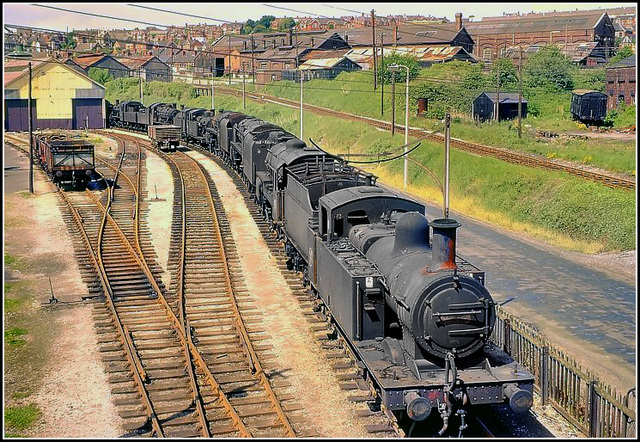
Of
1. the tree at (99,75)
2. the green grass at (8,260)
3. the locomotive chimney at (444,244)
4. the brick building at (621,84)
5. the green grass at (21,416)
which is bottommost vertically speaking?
the green grass at (21,416)

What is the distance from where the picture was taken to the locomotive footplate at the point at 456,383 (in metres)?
11.8

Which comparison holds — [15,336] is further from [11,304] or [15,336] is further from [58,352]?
[11,304]

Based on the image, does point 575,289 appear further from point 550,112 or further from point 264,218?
point 550,112

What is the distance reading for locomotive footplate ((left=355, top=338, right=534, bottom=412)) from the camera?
11.8 m

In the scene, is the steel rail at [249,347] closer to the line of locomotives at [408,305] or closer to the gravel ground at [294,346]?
the gravel ground at [294,346]

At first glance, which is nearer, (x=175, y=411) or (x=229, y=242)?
(x=175, y=411)

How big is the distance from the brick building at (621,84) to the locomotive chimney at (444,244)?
5405cm

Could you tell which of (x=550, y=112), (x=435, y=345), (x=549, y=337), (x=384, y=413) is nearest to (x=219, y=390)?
(x=384, y=413)

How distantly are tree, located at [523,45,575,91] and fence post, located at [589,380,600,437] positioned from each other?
199 feet

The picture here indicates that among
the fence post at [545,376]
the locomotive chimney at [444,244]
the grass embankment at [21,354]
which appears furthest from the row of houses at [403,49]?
the locomotive chimney at [444,244]

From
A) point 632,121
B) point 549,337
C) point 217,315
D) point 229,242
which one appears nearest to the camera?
point 549,337

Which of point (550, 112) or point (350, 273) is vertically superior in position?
point (550, 112)

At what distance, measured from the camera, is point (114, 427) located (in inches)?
517

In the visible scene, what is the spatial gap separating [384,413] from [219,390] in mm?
3289
